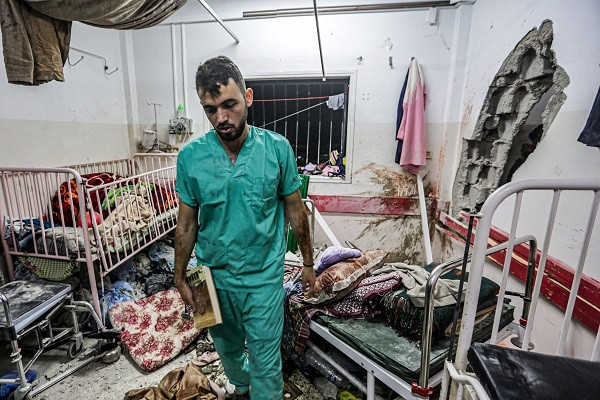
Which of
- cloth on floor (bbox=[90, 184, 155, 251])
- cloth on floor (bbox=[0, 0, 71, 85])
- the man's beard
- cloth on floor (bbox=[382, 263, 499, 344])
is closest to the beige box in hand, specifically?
the man's beard

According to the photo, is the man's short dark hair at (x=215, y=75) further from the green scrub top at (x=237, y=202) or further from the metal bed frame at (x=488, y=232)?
the metal bed frame at (x=488, y=232)

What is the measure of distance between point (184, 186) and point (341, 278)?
1091 millimetres

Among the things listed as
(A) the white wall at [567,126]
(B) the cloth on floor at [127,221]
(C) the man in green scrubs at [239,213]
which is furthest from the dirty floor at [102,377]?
(A) the white wall at [567,126]

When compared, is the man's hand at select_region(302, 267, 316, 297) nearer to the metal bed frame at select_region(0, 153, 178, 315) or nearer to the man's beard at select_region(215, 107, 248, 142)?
the man's beard at select_region(215, 107, 248, 142)

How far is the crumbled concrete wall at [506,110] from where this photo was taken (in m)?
1.99

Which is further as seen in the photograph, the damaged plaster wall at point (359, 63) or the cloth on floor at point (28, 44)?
the damaged plaster wall at point (359, 63)

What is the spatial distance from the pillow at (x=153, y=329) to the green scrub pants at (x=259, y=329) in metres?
0.93

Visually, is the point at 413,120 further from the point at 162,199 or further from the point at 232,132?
the point at 162,199

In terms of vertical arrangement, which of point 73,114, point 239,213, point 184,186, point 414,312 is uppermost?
point 73,114

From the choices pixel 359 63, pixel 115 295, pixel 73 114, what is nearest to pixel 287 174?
pixel 115 295

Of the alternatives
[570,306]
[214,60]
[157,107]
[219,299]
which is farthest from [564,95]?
[157,107]

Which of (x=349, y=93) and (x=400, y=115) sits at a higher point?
(x=349, y=93)

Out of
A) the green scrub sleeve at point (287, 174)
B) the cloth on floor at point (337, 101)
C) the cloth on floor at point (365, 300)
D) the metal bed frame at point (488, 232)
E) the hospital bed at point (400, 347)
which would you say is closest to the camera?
the metal bed frame at point (488, 232)

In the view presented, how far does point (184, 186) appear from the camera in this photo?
1362 mm
